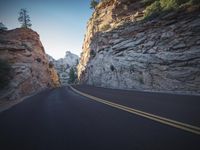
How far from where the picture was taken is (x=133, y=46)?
24.4 meters

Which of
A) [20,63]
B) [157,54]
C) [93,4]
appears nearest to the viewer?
[157,54]

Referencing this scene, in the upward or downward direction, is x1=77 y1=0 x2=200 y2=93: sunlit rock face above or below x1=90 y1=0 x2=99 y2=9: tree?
below

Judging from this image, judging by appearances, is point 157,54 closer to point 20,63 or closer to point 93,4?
point 20,63

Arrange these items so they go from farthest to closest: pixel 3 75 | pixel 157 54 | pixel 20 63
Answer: pixel 20 63 < pixel 3 75 < pixel 157 54

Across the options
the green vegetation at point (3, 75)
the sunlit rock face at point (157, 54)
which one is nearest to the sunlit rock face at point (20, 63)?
the green vegetation at point (3, 75)

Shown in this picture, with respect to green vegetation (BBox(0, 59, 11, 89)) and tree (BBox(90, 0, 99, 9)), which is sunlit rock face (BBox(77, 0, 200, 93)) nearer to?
green vegetation (BBox(0, 59, 11, 89))

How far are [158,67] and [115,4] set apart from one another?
2718cm

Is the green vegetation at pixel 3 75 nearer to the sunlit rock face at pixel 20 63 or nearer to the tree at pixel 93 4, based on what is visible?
the sunlit rock face at pixel 20 63

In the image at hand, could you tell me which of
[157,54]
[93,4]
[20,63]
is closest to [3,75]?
[20,63]

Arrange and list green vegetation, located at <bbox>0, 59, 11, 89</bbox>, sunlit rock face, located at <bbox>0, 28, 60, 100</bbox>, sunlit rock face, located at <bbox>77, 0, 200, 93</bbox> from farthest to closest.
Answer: sunlit rock face, located at <bbox>0, 28, 60, 100</bbox> < green vegetation, located at <bbox>0, 59, 11, 89</bbox> < sunlit rock face, located at <bbox>77, 0, 200, 93</bbox>

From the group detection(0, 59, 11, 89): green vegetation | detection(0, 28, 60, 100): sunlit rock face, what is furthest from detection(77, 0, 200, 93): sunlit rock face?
detection(0, 59, 11, 89): green vegetation

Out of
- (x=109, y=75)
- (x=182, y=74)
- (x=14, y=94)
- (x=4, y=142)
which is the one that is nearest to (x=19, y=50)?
(x=14, y=94)

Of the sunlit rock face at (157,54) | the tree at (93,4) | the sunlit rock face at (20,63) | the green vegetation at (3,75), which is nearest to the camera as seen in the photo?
the sunlit rock face at (157,54)

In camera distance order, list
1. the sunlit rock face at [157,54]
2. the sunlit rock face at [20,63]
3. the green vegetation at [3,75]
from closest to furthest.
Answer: the sunlit rock face at [157,54]
the green vegetation at [3,75]
the sunlit rock face at [20,63]
